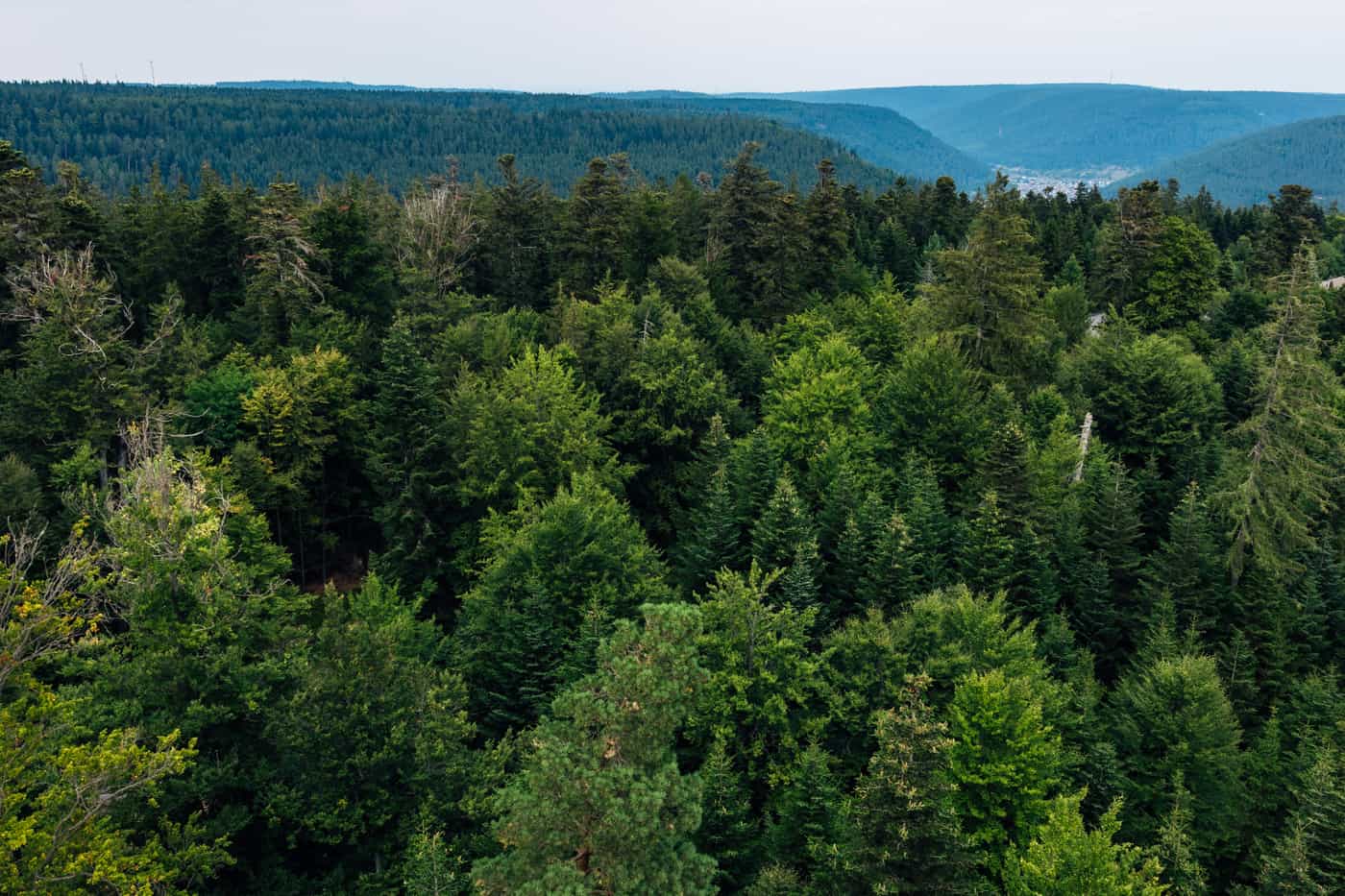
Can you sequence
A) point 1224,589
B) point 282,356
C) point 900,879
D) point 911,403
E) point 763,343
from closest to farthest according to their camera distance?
point 900,879 → point 1224,589 → point 911,403 → point 282,356 → point 763,343

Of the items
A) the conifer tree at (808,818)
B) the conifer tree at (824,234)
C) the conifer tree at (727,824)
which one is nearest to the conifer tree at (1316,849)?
the conifer tree at (808,818)

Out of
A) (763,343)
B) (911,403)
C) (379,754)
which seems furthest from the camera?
(763,343)

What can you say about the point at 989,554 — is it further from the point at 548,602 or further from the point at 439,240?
the point at 439,240

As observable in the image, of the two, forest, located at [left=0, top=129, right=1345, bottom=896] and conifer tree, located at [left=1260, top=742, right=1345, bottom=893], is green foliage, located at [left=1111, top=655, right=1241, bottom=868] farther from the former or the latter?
conifer tree, located at [left=1260, top=742, right=1345, bottom=893]

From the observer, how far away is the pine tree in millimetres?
15648

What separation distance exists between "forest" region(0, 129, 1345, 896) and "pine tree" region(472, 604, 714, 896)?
4.5 inches

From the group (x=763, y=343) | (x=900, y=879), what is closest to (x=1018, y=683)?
(x=900, y=879)

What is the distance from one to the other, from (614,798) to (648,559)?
17.9 metres

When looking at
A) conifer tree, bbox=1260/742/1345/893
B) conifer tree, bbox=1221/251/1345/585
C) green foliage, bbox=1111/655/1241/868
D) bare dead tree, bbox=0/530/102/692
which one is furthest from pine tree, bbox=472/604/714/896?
conifer tree, bbox=1221/251/1345/585

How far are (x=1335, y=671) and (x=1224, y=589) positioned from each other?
4.38m

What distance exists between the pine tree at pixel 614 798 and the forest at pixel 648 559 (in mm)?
114

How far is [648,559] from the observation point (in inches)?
1312

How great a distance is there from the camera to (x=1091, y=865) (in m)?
17.7

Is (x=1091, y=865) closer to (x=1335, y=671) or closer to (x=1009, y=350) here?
(x=1335, y=671)
